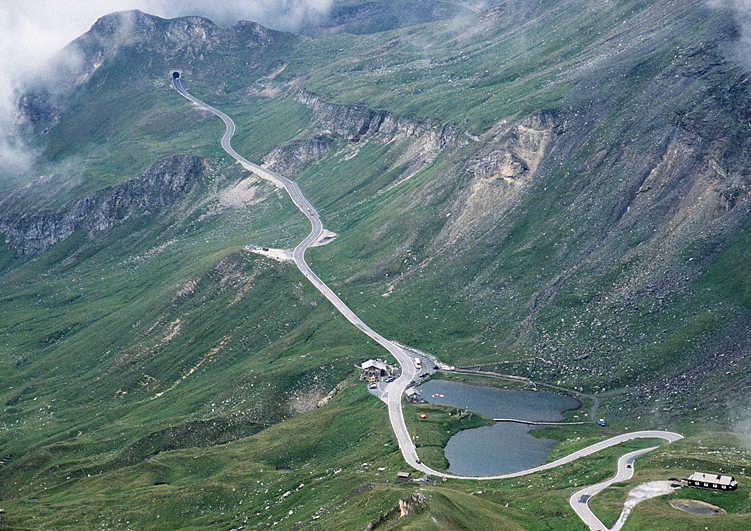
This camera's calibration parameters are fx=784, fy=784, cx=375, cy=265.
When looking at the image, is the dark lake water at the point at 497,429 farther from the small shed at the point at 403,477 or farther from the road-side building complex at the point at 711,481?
the road-side building complex at the point at 711,481

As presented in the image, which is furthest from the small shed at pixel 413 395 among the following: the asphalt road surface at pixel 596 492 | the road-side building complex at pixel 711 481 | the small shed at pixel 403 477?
the road-side building complex at pixel 711 481

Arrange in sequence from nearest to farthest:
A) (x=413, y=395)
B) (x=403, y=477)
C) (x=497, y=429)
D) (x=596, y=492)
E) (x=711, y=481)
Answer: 1. (x=711, y=481)
2. (x=596, y=492)
3. (x=403, y=477)
4. (x=497, y=429)
5. (x=413, y=395)

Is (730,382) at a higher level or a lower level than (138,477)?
higher

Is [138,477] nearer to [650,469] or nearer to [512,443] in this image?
Result: [512,443]

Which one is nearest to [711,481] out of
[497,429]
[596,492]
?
[596,492]

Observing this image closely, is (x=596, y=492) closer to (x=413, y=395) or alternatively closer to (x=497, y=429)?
(x=497, y=429)

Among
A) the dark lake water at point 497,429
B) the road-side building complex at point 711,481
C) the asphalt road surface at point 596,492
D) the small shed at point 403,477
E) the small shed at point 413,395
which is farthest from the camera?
the small shed at point 413,395

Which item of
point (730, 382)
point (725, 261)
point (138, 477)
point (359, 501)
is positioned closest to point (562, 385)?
point (730, 382)
